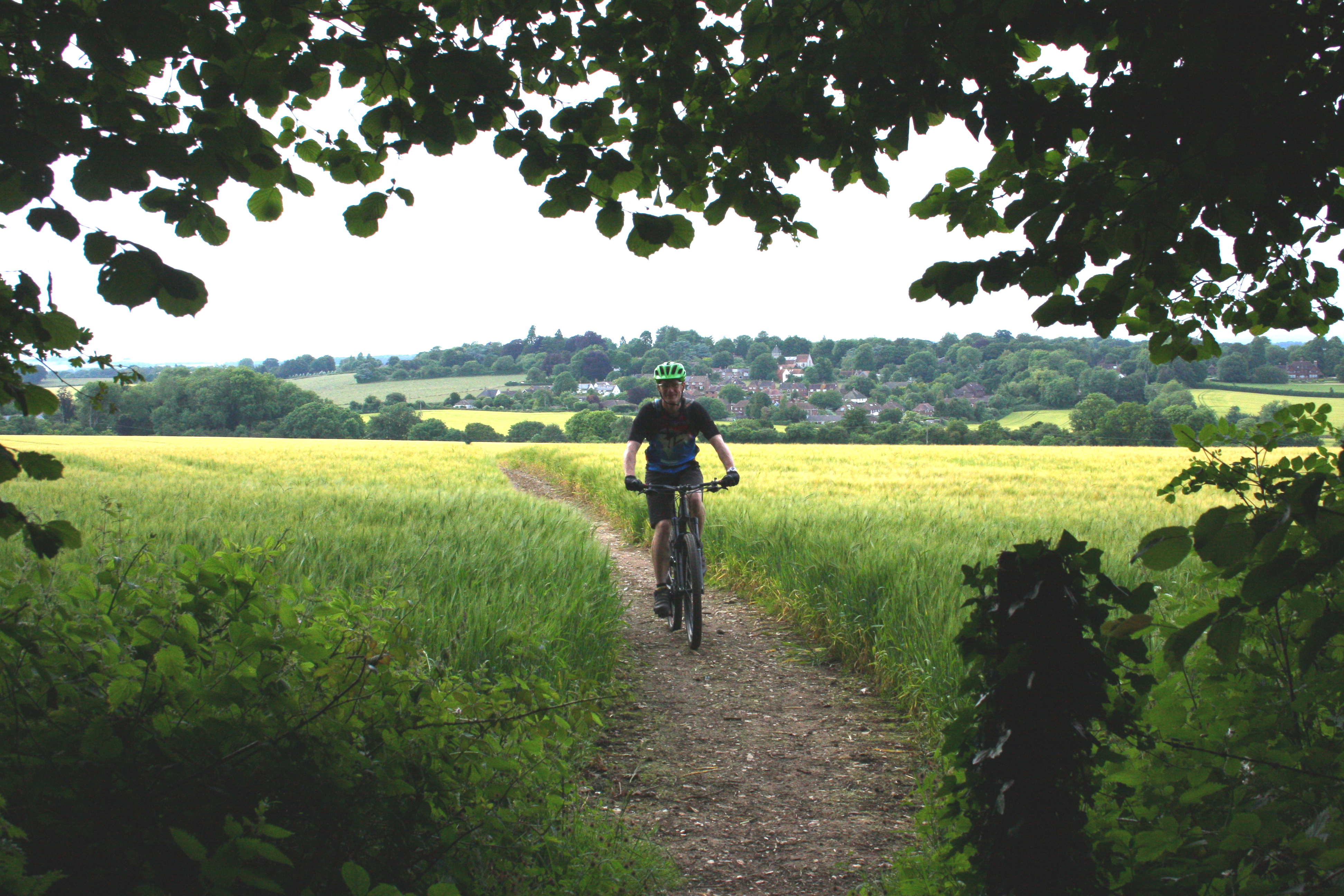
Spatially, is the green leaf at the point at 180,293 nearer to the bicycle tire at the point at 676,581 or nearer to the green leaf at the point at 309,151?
the green leaf at the point at 309,151

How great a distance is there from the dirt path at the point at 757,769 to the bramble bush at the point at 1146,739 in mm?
1151

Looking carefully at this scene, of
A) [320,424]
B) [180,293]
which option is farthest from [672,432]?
[320,424]

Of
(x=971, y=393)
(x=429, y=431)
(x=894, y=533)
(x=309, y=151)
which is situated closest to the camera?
(x=309, y=151)

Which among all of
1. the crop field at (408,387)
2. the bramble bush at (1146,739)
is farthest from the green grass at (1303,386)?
the crop field at (408,387)

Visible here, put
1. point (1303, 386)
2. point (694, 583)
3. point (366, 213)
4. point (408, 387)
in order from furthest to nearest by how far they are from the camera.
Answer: point (408, 387), point (1303, 386), point (694, 583), point (366, 213)

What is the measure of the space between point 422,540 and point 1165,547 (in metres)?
5.89

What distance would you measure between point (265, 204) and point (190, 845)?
1.67 metres

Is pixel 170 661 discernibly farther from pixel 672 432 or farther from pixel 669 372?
pixel 672 432

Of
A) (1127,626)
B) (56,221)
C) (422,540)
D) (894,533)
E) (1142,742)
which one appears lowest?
(894,533)

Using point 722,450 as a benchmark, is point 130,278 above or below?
above

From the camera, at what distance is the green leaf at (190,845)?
48.2 inches

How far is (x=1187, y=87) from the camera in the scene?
1533 millimetres

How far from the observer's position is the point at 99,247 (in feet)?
4.47

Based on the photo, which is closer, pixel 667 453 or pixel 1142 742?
pixel 1142 742
